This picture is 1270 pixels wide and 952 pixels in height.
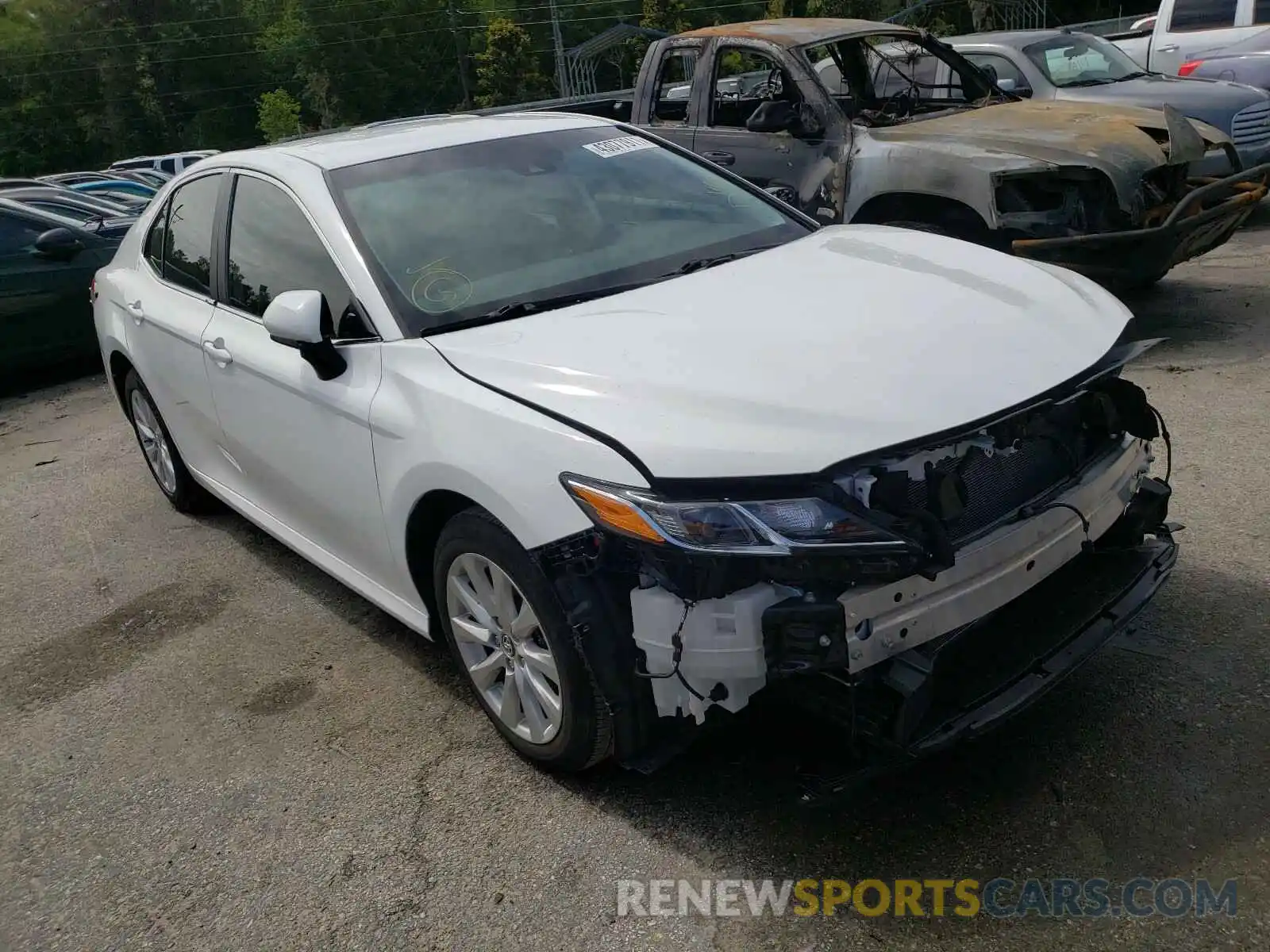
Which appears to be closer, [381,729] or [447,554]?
[447,554]

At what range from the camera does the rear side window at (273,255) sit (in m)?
3.51

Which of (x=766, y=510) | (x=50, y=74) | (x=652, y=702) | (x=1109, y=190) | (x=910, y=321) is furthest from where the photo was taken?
(x=50, y=74)

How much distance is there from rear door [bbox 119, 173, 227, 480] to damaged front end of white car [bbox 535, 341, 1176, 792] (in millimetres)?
2438

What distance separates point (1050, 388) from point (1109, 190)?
3.85 meters

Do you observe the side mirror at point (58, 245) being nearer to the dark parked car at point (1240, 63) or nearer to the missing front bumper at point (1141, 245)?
the missing front bumper at point (1141, 245)

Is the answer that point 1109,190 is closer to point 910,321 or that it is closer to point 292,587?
point 910,321

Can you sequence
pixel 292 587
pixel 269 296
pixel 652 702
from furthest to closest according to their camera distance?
pixel 292 587
pixel 269 296
pixel 652 702

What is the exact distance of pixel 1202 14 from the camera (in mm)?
11469

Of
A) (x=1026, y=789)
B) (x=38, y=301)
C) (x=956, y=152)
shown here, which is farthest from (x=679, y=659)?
(x=38, y=301)

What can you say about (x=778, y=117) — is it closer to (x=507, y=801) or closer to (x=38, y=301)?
(x=507, y=801)

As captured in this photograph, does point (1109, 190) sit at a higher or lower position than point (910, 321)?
lower

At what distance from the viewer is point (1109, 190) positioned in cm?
598

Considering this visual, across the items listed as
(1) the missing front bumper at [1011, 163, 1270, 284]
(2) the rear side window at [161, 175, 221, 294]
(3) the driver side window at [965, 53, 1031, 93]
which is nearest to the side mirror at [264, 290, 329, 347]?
(2) the rear side window at [161, 175, 221, 294]

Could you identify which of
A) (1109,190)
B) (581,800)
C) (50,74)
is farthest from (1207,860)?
(50,74)
